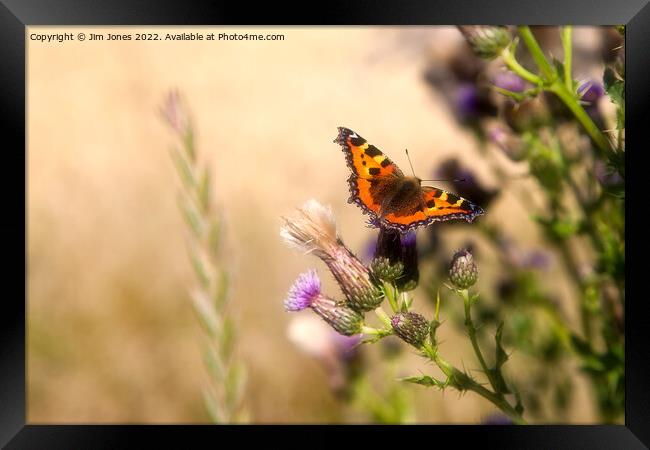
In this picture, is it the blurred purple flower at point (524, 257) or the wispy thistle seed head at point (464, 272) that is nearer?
the wispy thistle seed head at point (464, 272)

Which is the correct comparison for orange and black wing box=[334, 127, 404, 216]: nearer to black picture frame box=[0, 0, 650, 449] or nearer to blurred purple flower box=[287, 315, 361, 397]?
black picture frame box=[0, 0, 650, 449]

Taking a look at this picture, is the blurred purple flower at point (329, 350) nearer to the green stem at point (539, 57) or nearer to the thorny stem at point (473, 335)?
the thorny stem at point (473, 335)

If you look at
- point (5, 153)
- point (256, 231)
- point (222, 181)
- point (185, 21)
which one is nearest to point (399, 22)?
point (185, 21)

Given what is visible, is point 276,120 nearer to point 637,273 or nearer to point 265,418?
point 265,418

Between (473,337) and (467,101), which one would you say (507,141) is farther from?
(473,337)

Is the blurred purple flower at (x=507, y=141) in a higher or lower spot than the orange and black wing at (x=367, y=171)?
higher

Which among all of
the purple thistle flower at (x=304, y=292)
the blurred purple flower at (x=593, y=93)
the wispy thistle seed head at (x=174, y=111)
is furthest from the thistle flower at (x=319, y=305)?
the blurred purple flower at (x=593, y=93)

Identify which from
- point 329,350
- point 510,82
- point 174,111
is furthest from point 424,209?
point 329,350
